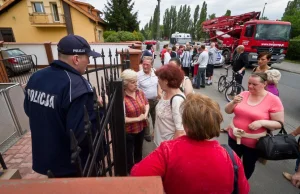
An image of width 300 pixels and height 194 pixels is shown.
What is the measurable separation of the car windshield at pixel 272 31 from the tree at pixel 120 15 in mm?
18372

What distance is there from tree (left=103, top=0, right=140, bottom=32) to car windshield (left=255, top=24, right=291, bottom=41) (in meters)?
18.4

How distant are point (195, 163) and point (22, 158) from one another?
3.52m

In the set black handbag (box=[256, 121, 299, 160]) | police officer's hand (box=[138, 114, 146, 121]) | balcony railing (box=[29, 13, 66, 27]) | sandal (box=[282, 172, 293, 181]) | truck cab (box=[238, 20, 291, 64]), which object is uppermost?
balcony railing (box=[29, 13, 66, 27])

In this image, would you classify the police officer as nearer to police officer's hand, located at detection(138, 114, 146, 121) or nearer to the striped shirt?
the striped shirt

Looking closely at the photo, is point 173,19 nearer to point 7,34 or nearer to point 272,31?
point 7,34

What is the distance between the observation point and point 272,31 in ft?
37.1

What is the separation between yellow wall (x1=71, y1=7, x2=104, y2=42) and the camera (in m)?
19.2

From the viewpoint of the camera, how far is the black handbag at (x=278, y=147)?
2.01 metres

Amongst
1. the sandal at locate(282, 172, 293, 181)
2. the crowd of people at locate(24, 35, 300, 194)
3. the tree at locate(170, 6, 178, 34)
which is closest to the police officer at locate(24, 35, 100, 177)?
the crowd of people at locate(24, 35, 300, 194)

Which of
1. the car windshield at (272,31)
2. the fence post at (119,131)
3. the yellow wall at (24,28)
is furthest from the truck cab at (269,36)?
the yellow wall at (24,28)

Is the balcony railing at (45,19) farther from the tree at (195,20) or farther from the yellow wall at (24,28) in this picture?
the tree at (195,20)

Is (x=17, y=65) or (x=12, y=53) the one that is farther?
(x=12, y=53)

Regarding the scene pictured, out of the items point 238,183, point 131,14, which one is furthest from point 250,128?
point 131,14

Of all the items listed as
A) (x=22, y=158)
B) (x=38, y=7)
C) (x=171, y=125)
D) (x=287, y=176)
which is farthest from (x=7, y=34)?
(x=287, y=176)
